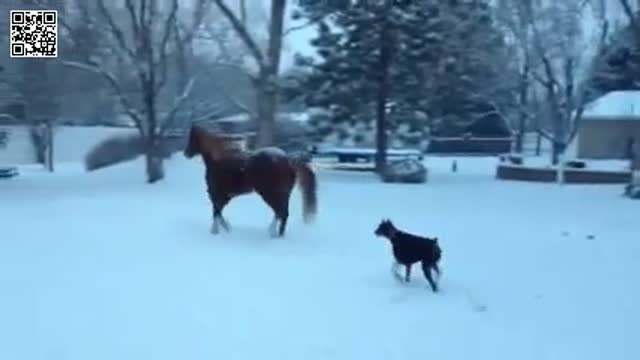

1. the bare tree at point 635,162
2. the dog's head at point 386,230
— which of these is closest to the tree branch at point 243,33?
the bare tree at point 635,162

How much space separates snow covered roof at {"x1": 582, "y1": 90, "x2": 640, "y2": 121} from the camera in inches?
1613

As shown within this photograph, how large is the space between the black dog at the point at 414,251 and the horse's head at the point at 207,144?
4171mm

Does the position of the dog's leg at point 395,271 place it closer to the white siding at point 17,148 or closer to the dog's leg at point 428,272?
the dog's leg at point 428,272

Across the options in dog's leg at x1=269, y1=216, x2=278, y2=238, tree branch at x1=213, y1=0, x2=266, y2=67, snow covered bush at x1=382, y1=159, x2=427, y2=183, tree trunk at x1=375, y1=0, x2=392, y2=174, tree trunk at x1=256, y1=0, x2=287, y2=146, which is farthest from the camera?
tree trunk at x1=375, y1=0, x2=392, y2=174

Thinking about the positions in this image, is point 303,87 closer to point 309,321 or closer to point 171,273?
point 171,273

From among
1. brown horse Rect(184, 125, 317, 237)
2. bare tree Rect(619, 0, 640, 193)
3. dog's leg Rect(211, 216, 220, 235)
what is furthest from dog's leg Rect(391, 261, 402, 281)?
bare tree Rect(619, 0, 640, 193)

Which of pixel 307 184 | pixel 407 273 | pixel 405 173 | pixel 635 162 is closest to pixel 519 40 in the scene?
pixel 405 173

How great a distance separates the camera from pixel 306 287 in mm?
9781

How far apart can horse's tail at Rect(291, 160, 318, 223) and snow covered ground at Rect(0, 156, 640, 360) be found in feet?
1.16

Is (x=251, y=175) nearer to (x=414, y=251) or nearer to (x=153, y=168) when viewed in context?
(x=414, y=251)

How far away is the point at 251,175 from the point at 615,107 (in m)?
31.9

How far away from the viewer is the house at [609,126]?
41188 millimetres

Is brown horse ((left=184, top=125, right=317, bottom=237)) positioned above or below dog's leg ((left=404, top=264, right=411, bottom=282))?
above

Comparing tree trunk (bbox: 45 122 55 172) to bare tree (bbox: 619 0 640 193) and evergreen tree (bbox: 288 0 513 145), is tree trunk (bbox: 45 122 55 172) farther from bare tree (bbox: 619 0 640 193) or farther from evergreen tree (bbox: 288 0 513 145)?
bare tree (bbox: 619 0 640 193)
